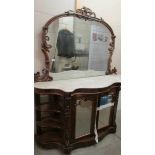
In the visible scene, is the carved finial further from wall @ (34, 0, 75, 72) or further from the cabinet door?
the cabinet door

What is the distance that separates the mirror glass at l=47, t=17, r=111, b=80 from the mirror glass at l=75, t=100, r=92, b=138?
0.42 metres

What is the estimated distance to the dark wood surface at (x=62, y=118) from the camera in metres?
1.60

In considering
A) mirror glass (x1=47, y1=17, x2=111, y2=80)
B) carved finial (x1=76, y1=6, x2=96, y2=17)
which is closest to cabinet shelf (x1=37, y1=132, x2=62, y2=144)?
mirror glass (x1=47, y1=17, x2=111, y2=80)

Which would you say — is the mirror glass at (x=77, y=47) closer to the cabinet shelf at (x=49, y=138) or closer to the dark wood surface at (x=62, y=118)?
the dark wood surface at (x=62, y=118)

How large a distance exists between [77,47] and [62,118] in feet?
2.92

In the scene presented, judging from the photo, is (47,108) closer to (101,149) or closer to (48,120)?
(48,120)

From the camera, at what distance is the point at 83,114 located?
1787 millimetres

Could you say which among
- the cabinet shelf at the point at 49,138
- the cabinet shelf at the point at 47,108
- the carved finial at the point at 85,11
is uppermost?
the carved finial at the point at 85,11

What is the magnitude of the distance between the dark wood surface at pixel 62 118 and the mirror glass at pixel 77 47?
0.34 meters

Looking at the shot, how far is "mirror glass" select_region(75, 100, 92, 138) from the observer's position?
1.73m

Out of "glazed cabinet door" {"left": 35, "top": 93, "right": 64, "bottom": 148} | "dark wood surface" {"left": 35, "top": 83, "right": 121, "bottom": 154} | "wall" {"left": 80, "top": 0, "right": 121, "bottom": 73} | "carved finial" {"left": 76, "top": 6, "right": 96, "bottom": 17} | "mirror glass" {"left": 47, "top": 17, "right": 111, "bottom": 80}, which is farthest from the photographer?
"wall" {"left": 80, "top": 0, "right": 121, "bottom": 73}

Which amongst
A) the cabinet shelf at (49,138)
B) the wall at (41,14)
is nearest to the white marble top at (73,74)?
the wall at (41,14)
